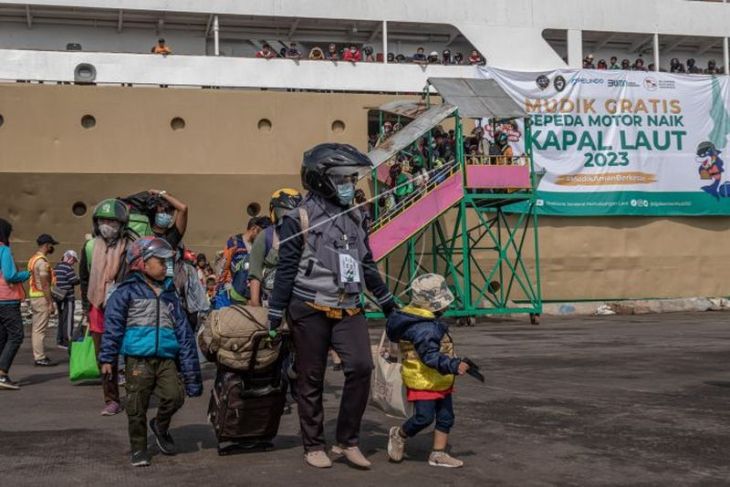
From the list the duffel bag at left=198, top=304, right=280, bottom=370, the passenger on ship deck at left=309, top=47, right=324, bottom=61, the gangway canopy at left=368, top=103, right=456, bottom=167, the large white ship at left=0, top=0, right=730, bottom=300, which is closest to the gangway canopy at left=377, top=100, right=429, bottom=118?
the large white ship at left=0, top=0, right=730, bottom=300

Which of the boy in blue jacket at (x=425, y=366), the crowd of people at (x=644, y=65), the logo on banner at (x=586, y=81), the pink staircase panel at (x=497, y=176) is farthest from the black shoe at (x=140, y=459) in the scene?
the crowd of people at (x=644, y=65)

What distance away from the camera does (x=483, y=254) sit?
55.5 ft

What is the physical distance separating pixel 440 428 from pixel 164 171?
11.3 meters

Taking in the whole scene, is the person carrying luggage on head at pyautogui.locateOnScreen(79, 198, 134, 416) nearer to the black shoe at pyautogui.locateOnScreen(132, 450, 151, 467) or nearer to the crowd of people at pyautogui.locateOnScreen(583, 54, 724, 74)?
the black shoe at pyautogui.locateOnScreen(132, 450, 151, 467)

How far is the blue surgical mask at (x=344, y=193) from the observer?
4.70 m

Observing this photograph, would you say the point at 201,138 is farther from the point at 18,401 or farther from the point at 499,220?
the point at 18,401

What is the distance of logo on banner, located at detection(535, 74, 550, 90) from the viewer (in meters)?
17.4

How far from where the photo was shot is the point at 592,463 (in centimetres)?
448

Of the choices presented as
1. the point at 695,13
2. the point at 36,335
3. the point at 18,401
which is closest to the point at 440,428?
the point at 18,401

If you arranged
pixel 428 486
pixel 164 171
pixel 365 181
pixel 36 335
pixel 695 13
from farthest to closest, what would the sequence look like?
pixel 695 13 → pixel 365 181 → pixel 164 171 → pixel 36 335 → pixel 428 486

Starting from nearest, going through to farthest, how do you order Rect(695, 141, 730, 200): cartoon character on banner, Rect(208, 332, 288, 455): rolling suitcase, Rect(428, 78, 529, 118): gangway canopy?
Rect(208, 332, 288, 455): rolling suitcase → Rect(428, 78, 529, 118): gangway canopy → Rect(695, 141, 730, 200): cartoon character on banner

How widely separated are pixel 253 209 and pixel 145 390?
10699 mm

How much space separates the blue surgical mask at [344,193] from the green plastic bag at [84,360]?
3.11 meters

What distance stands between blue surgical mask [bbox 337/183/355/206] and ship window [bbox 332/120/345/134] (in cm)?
1147
